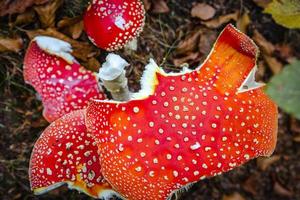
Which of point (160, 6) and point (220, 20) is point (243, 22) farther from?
point (160, 6)

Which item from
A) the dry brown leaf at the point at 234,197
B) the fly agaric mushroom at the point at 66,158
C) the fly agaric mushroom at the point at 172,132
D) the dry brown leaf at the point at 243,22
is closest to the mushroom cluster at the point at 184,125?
the fly agaric mushroom at the point at 172,132

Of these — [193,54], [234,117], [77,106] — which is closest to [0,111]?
[77,106]

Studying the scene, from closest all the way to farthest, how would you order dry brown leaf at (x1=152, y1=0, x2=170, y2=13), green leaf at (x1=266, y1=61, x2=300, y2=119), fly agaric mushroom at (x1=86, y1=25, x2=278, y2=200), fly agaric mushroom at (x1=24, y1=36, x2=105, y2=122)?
green leaf at (x1=266, y1=61, x2=300, y2=119), fly agaric mushroom at (x1=86, y1=25, x2=278, y2=200), fly agaric mushroom at (x1=24, y1=36, x2=105, y2=122), dry brown leaf at (x1=152, y1=0, x2=170, y2=13)

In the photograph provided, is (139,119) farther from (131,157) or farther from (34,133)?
(34,133)

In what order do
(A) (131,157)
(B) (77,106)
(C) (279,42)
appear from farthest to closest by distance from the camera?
(C) (279,42) < (B) (77,106) < (A) (131,157)

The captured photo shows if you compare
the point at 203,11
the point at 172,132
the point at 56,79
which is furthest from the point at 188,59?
the point at 172,132

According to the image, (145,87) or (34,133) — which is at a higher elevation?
(145,87)

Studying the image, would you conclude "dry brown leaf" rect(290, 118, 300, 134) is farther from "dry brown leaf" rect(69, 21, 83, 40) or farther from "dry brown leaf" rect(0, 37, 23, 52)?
"dry brown leaf" rect(0, 37, 23, 52)

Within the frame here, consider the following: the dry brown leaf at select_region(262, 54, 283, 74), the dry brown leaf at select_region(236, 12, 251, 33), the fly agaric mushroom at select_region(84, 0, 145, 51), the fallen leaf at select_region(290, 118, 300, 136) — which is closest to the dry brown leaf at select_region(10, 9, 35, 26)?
the fly agaric mushroom at select_region(84, 0, 145, 51)
